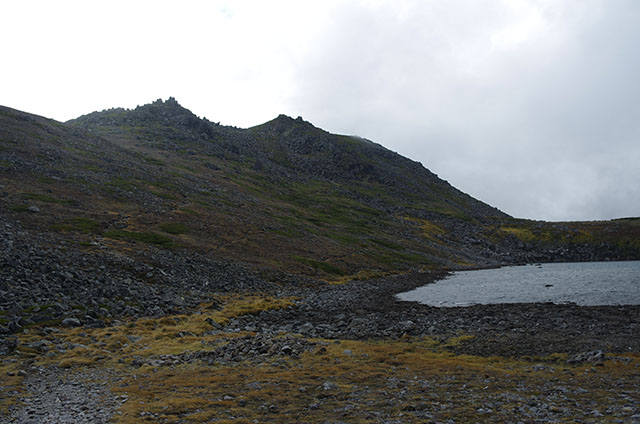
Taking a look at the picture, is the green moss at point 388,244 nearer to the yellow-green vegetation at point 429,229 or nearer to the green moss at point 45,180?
the yellow-green vegetation at point 429,229

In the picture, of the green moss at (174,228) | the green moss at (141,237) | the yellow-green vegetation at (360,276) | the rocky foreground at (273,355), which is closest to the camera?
the rocky foreground at (273,355)

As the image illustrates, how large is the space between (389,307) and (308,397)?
35807mm

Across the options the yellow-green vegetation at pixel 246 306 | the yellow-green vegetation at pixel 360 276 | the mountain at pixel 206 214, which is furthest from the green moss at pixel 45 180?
the yellow-green vegetation at pixel 360 276

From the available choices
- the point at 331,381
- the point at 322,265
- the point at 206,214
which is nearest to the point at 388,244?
the point at 322,265

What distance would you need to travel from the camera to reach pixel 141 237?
70.7m

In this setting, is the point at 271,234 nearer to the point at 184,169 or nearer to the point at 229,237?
the point at 229,237

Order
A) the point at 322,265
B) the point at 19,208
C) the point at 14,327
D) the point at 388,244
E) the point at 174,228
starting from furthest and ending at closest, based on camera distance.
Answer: the point at 388,244 < the point at 322,265 < the point at 174,228 < the point at 19,208 < the point at 14,327

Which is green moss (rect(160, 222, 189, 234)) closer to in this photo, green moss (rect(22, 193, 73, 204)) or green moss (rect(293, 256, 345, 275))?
green moss (rect(22, 193, 73, 204))

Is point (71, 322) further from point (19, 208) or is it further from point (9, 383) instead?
point (19, 208)

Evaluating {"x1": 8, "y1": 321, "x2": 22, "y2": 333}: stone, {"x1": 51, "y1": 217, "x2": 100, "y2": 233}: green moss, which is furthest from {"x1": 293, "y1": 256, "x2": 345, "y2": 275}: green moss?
{"x1": 8, "y1": 321, "x2": 22, "y2": 333}: stone

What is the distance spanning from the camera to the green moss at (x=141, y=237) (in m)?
67.4

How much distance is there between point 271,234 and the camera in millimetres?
101875

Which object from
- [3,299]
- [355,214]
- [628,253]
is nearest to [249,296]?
[3,299]

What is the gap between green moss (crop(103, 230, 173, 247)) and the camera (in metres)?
67.4
